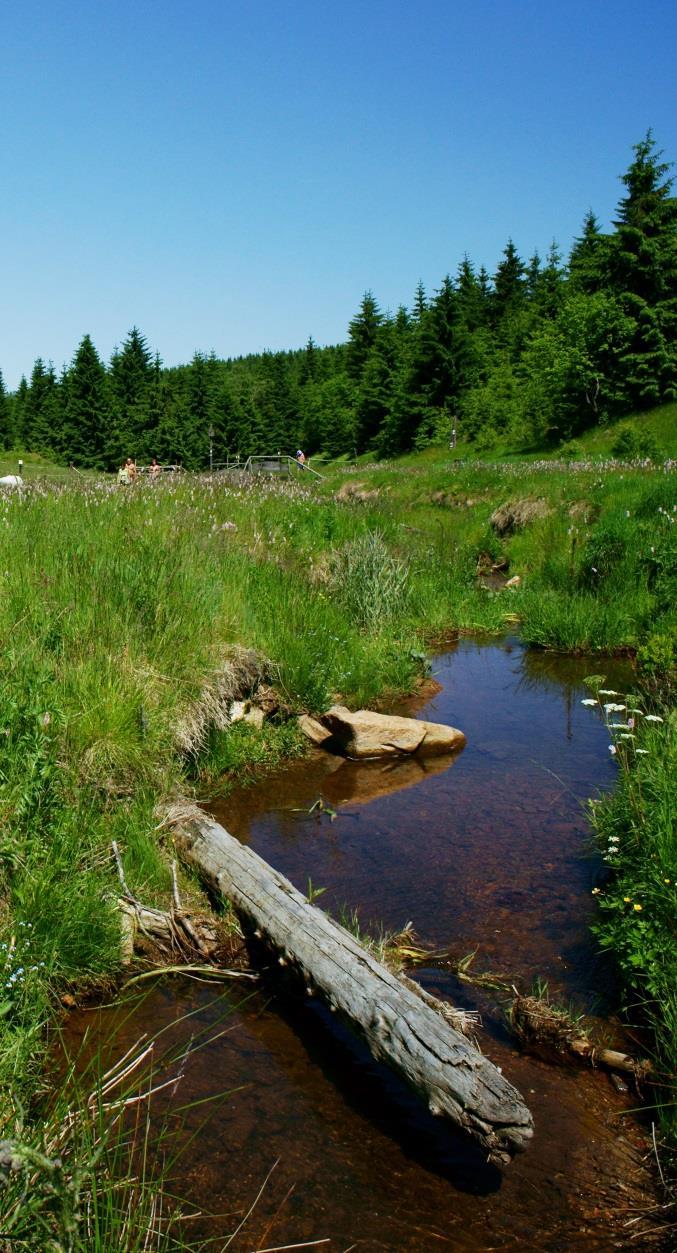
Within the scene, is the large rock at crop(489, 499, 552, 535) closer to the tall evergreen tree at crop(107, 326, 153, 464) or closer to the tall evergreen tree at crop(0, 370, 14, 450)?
the tall evergreen tree at crop(107, 326, 153, 464)

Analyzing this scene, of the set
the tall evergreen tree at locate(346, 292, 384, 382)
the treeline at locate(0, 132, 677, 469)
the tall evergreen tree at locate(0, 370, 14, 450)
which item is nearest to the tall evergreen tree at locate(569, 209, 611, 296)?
the treeline at locate(0, 132, 677, 469)

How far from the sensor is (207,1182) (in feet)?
11.3

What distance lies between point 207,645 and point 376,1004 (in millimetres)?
4173

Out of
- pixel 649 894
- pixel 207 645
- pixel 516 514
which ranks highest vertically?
pixel 516 514

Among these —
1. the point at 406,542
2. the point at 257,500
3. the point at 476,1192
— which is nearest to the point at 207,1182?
the point at 476,1192

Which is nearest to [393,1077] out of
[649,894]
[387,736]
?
[649,894]

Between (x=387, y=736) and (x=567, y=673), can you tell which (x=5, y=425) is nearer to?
(x=567, y=673)

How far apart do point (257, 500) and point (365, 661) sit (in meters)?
3.74

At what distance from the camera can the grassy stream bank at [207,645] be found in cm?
445

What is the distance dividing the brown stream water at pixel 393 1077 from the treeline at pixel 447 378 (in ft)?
100

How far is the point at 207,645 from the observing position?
299 inches

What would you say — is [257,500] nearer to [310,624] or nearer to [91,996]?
[310,624]

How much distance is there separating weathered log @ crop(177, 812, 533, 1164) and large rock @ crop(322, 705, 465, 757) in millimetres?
2856

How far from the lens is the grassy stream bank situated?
4.45m
